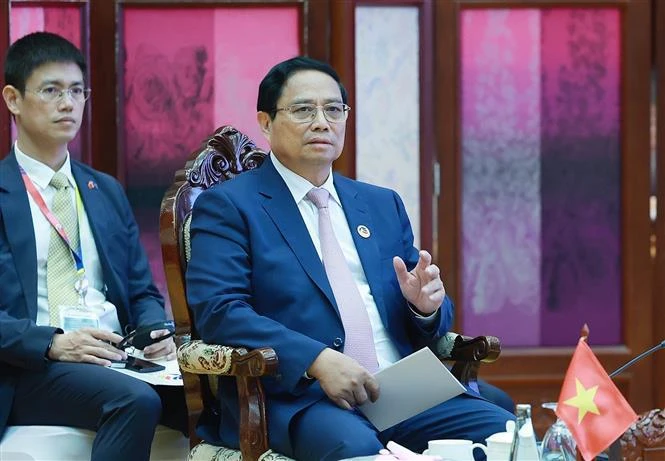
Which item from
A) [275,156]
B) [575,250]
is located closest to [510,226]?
[575,250]

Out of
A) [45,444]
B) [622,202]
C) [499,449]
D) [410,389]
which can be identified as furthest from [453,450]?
[622,202]

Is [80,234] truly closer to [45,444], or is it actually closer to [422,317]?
[45,444]

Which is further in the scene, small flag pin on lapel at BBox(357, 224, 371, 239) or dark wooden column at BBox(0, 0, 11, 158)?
dark wooden column at BBox(0, 0, 11, 158)

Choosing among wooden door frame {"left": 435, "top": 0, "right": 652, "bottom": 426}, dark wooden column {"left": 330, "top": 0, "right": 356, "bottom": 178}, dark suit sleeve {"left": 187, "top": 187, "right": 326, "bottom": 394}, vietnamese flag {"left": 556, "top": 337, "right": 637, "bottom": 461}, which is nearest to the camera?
vietnamese flag {"left": 556, "top": 337, "right": 637, "bottom": 461}

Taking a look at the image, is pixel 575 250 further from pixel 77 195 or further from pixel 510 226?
pixel 77 195

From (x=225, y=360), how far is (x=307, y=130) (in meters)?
0.69

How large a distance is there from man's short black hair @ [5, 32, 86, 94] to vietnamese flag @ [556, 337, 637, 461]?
79.6 inches

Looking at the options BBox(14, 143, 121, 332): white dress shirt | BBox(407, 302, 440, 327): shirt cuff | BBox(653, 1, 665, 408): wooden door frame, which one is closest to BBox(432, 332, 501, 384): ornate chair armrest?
BBox(407, 302, 440, 327): shirt cuff

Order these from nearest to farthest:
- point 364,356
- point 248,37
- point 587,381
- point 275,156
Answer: point 587,381 < point 364,356 < point 275,156 < point 248,37

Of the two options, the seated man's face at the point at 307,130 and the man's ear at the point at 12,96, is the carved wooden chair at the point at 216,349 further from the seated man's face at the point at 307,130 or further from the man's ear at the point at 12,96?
the man's ear at the point at 12,96

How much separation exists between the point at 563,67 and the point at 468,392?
2.13m

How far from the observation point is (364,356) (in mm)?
3109

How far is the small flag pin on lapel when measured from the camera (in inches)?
130

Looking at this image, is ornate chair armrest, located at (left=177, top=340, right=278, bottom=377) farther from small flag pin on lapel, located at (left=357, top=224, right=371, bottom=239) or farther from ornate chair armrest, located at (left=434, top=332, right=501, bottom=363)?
ornate chair armrest, located at (left=434, top=332, right=501, bottom=363)
